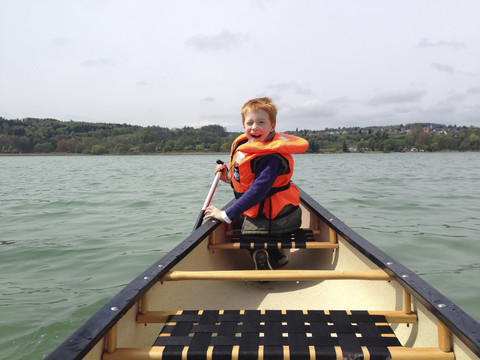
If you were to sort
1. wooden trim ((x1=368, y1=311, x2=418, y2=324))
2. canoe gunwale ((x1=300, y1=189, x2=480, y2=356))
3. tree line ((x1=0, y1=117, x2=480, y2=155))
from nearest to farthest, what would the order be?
canoe gunwale ((x1=300, y1=189, x2=480, y2=356)) < wooden trim ((x1=368, y1=311, x2=418, y2=324)) < tree line ((x1=0, y1=117, x2=480, y2=155))

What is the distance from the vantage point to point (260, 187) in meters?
2.95

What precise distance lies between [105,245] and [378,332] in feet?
16.8

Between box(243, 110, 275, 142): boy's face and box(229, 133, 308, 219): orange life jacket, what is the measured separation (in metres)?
0.07

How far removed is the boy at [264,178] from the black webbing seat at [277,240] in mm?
66

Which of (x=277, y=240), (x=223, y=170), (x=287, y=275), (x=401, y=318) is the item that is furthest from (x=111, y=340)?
(x=223, y=170)

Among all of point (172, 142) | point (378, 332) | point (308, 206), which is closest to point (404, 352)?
point (378, 332)

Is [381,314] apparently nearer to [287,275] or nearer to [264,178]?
[287,275]

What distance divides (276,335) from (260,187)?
139cm

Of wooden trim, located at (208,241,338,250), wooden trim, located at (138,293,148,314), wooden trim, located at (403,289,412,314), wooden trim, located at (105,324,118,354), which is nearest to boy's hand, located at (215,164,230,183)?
wooden trim, located at (208,241,338,250)

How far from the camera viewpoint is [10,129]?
271 feet

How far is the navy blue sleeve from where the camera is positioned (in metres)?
2.94

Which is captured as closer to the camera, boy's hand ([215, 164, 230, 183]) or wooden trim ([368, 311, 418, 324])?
wooden trim ([368, 311, 418, 324])

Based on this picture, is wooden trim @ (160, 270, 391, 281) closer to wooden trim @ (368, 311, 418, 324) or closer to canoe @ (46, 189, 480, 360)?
canoe @ (46, 189, 480, 360)

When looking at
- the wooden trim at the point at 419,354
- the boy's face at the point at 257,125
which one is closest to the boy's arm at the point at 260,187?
the boy's face at the point at 257,125
